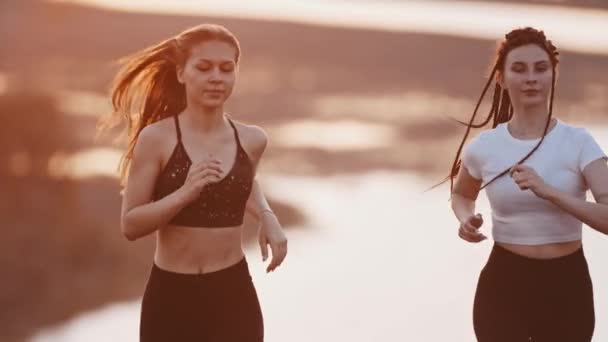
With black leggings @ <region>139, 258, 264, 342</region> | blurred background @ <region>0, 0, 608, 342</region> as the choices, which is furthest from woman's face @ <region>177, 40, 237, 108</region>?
blurred background @ <region>0, 0, 608, 342</region>

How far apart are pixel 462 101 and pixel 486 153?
13.8 metres

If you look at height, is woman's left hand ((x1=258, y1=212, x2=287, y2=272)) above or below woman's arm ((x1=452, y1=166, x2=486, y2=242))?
below

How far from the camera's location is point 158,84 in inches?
282

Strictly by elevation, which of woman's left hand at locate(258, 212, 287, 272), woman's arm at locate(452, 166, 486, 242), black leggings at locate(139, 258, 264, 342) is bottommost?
black leggings at locate(139, 258, 264, 342)

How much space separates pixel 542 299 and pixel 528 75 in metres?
0.83

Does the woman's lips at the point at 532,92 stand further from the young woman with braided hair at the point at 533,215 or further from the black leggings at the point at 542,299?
the black leggings at the point at 542,299

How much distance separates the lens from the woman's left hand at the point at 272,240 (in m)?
6.75

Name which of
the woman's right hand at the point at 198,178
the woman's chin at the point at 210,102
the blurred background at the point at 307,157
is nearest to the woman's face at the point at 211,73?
the woman's chin at the point at 210,102

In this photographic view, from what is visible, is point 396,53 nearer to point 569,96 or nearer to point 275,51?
point 275,51

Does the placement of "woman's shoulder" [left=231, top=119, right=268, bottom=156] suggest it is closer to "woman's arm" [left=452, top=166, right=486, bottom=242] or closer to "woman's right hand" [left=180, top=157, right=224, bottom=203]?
"woman's right hand" [left=180, top=157, right=224, bottom=203]

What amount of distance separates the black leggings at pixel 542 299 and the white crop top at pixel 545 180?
0.09 m

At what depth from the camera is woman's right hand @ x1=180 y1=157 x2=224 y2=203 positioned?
6.46 m

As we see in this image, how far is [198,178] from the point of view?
21.3 ft

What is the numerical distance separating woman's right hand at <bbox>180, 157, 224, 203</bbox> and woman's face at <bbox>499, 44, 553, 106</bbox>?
1.19 m
